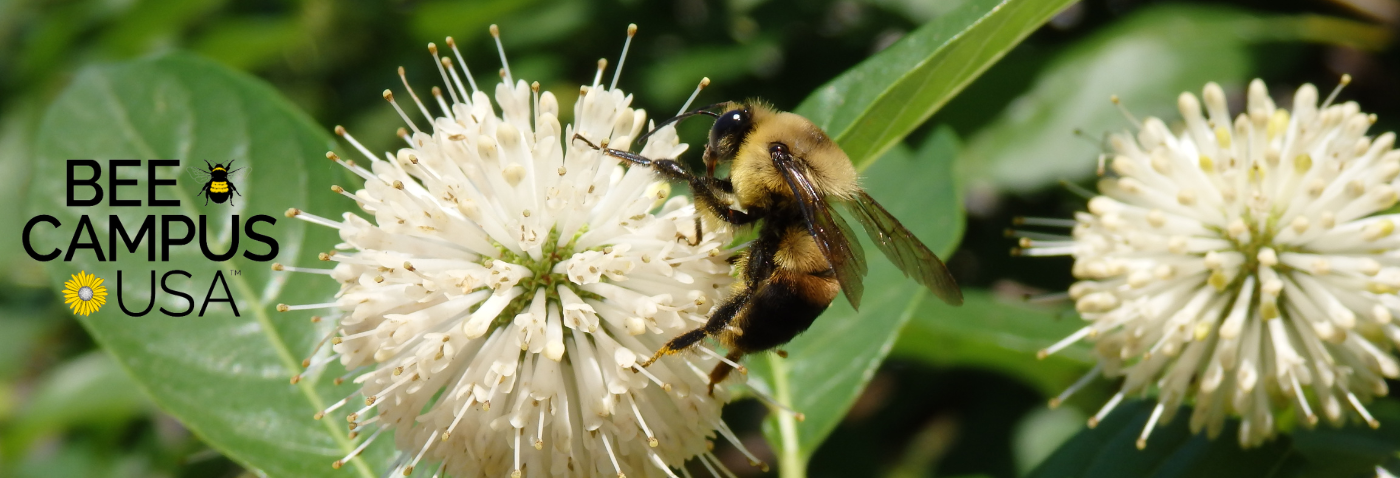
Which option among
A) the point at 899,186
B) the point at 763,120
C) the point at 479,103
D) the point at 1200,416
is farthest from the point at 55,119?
the point at 1200,416

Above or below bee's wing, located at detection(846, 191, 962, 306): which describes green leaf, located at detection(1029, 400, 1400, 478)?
below

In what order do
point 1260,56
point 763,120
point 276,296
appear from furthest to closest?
point 1260,56, point 276,296, point 763,120

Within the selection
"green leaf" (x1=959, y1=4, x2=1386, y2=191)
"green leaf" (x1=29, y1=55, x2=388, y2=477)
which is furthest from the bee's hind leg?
"green leaf" (x1=959, y1=4, x2=1386, y2=191)

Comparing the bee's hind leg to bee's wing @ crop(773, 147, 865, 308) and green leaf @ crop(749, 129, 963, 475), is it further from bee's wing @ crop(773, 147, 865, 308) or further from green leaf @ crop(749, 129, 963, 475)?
green leaf @ crop(749, 129, 963, 475)

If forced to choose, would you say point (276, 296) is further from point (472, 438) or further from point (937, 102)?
point (937, 102)

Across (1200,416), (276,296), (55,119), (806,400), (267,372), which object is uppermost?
(55,119)

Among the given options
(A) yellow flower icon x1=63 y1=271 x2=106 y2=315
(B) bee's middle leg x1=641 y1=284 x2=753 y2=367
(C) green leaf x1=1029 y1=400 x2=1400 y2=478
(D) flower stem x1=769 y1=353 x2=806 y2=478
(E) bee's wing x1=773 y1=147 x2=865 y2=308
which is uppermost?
(A) yellow flower icon x1=63 y1=271 x2=106 y2=315
